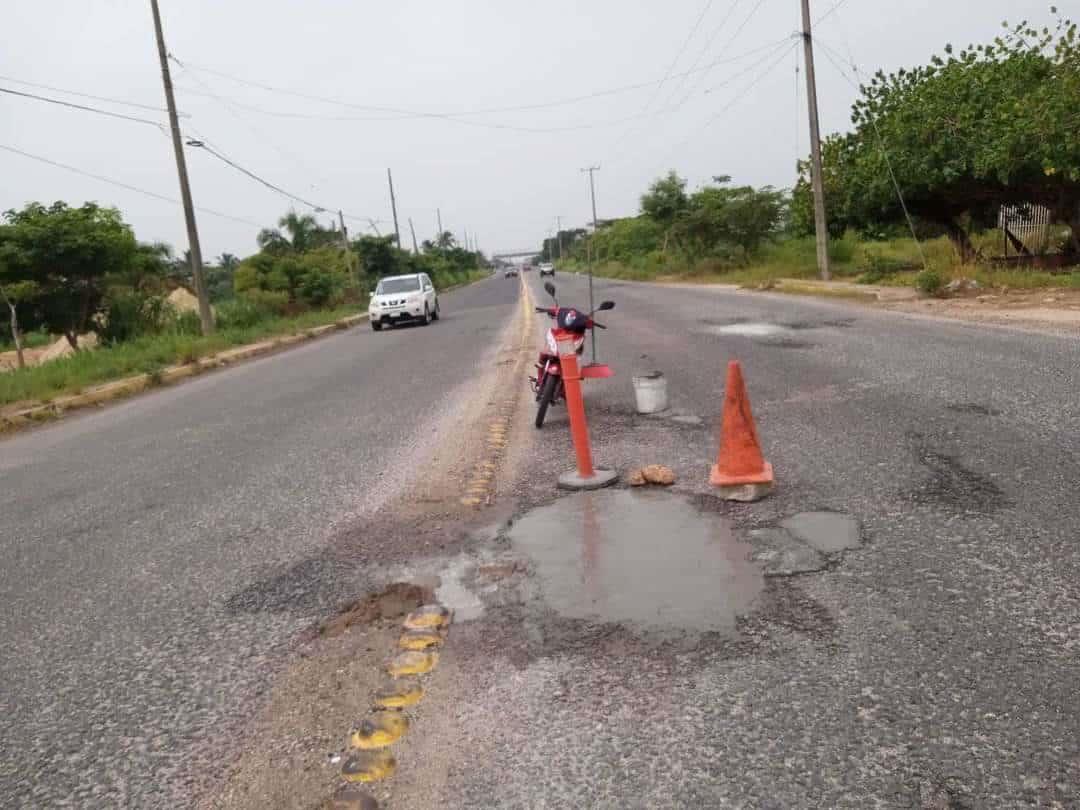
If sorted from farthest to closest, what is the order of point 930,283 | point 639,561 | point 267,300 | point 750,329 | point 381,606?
1. point 267,300
2. point 930,283
3. point 750,329
4. point 639,561
5. point 381,606

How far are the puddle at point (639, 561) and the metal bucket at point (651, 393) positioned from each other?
2.41m

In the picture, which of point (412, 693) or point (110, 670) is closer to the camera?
point (412, 693)

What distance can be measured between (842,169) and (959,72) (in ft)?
14.7

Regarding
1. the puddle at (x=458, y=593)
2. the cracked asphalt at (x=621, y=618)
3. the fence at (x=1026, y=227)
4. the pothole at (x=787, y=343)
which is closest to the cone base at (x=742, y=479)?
the cracked asphalt at (x=621, y=618)

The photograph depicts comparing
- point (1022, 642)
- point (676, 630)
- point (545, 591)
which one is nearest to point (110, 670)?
point (545, 591)

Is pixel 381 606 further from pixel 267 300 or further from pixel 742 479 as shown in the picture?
pixel 267 300

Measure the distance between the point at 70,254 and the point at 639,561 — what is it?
21.6 metres

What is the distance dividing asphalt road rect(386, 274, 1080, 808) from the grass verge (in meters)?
11.3

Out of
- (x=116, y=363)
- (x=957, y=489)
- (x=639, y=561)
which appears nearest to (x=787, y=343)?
(x=957, y=489)

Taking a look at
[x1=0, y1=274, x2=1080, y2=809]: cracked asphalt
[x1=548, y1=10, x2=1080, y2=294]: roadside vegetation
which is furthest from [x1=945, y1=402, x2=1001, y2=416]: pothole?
[x1=548, y1=10, x2=1080, y2=294]: roadside vegetation

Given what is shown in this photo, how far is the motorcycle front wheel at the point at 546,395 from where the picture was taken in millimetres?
7293

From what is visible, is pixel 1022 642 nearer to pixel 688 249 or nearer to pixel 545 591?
pixel 545 591

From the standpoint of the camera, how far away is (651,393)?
7.31 meters

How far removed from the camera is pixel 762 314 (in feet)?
54.9
